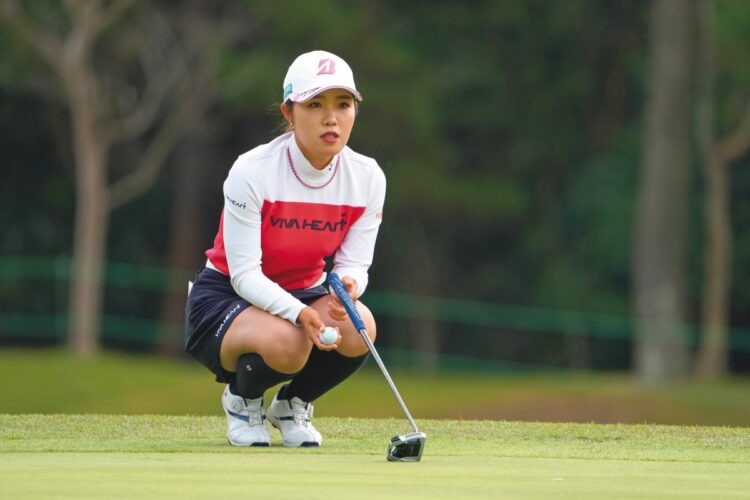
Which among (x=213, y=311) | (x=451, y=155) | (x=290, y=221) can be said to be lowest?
(x=213, y=311)

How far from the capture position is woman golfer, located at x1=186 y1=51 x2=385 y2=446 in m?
5.62

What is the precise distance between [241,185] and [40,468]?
120cm

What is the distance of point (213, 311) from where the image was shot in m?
5.89

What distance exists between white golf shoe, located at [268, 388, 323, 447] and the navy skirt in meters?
0.21

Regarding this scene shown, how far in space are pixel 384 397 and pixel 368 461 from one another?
41.1 feet

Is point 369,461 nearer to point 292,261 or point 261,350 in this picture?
point 261,350

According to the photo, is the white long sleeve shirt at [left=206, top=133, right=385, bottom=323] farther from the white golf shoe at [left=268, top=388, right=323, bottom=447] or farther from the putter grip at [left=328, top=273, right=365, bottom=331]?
the white golf shoe at [left=268, top=388, right=323, bottom=447]

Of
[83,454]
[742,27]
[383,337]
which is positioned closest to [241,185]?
[83,454]

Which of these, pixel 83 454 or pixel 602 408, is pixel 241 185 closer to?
pixel 83 454

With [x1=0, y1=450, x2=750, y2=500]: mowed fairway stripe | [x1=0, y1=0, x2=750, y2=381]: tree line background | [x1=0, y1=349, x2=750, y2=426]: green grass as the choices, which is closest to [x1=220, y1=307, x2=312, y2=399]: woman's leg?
[x1=0, y1=450, x2=750, y2=500]: mowed fairway stripe

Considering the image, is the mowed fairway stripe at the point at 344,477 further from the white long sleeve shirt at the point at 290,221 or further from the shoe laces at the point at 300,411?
the white long sleeve shirt at the point at 290,221

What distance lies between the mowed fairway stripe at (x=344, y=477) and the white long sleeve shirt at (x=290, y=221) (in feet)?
2.03

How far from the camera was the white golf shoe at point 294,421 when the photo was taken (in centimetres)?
589

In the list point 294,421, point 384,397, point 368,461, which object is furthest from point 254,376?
point 384,397
